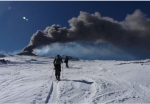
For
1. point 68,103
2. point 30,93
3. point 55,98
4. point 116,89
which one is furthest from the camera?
point 116,89

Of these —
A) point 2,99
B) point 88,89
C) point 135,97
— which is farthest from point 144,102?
point 2,99

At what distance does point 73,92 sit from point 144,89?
14.2 feet

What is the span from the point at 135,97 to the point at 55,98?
13.1 ft

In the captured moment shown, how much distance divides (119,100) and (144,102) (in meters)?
1.12

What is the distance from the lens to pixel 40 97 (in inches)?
352

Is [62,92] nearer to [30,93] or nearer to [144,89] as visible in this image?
[30,93]

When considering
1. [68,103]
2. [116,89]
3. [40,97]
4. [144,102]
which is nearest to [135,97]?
[144,102]

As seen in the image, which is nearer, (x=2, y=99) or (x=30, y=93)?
(x=2, y=99)

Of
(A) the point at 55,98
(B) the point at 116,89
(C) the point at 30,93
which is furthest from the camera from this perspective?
(B) the point at 116,89

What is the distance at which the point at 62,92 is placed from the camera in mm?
9883

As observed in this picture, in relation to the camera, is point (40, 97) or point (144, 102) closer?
point (144, 102)

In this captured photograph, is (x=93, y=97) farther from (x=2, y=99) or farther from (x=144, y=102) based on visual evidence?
(x=2, y=99)

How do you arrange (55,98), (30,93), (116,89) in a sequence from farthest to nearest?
(116,89) → (30,93) → (55,98)

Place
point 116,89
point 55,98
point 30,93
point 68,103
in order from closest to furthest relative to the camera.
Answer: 1. point 68,103
2. point 55,98
3. point 30,93
4. point 116,89
